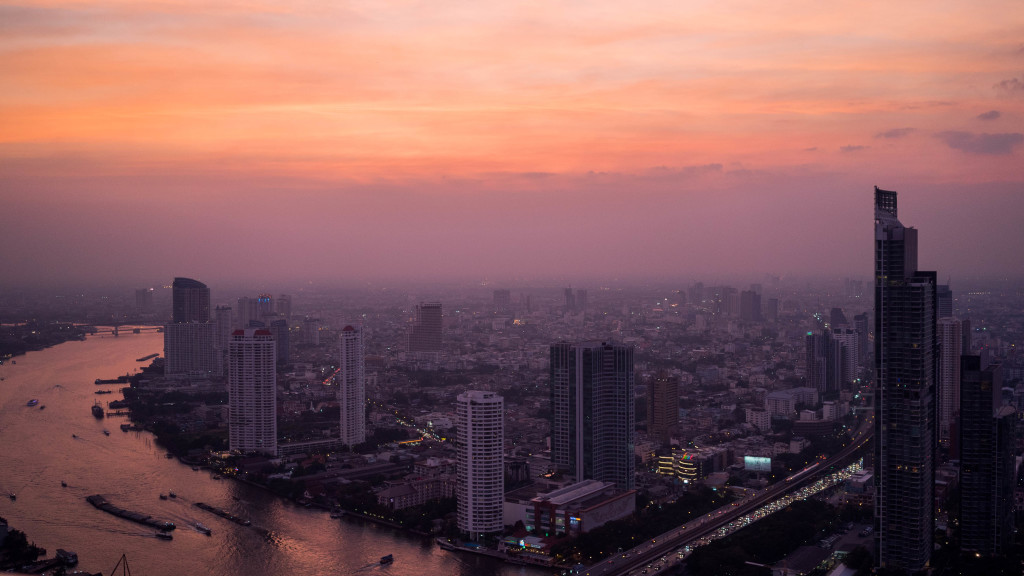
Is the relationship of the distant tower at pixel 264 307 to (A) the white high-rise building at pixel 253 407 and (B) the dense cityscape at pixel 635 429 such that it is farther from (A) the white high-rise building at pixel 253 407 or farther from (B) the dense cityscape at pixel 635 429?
(A) the white high-rise building at pixel 253 407

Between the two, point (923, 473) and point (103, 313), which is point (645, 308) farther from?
point (923, 473)

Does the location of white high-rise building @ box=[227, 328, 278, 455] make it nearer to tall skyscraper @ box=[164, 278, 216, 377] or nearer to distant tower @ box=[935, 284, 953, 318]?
tall skyscraper @ box=[164, 278, 216, 377]

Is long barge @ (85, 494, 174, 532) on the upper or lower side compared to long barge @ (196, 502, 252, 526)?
upper

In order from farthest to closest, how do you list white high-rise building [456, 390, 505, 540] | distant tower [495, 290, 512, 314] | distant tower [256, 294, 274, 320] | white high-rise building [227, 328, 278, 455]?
Result: distant tower [495, 290, 512, 314], distant tower [256, 294, 274, 320], white high-rise building [227, 328, 278, 455], white high-rise building [456, 390, 505, 540]

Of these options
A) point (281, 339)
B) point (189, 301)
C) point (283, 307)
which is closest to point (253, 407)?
point (281, 339)

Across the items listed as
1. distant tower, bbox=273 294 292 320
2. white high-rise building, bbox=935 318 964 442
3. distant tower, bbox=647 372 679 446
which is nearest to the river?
distant tower, bbox=647 372 679 446
